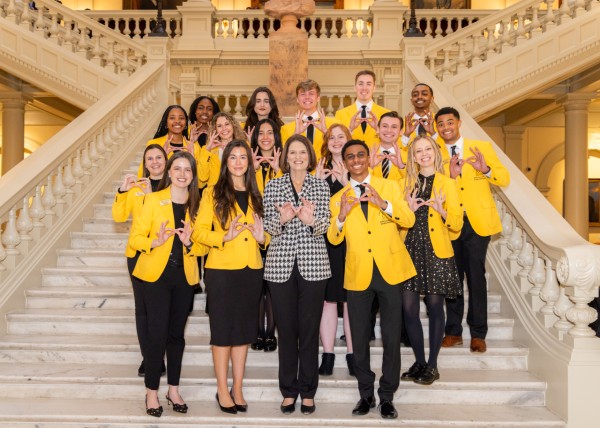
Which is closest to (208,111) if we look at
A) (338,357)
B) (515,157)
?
(338,357)

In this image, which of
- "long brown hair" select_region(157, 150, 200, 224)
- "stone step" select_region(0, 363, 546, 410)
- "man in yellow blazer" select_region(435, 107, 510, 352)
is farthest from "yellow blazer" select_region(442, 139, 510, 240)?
"long brown hair" select_region(157, 150, 200, 224)

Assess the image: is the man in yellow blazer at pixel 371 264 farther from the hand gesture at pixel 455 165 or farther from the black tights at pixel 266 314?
the black tights at pixel 266 314

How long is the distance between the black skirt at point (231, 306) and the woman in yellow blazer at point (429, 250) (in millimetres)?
1022

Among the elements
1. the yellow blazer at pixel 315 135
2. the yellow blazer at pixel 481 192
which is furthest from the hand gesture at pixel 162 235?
the yellow blazer at pixel 481 192

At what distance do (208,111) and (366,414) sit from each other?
3.06 meters

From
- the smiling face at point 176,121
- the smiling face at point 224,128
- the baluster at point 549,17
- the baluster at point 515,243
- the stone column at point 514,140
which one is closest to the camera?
the smiling face at point 224,128

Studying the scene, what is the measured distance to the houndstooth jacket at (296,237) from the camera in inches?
161

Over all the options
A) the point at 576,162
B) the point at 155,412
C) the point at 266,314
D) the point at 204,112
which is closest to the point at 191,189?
the point at 266,314

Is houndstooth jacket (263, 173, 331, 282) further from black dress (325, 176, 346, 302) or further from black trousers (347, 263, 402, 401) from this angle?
black dress (325, 176, 346, 302)

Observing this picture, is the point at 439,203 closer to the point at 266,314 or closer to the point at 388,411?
the point at 388,411

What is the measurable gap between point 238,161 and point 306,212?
1.77 ft

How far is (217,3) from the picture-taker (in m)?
15.9

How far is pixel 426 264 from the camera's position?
4.42 meters

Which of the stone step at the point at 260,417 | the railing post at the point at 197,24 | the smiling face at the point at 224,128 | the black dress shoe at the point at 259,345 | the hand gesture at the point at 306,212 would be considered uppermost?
the railing post at the point at 197,24
